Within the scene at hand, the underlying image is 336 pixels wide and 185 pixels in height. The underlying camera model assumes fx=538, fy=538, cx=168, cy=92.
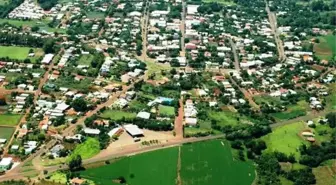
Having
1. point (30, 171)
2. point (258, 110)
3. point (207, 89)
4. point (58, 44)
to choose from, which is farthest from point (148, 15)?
point (30, 171)

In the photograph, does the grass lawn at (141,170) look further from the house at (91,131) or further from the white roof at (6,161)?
the white roof at (6,161)

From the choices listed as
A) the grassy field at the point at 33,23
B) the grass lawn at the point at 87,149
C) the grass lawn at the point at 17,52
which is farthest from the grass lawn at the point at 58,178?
the grassy field at the point at 33,23

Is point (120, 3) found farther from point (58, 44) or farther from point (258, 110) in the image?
point (258, 110)

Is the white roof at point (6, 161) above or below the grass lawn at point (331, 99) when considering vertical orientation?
above

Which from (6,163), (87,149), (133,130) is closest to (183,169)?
(133,130)

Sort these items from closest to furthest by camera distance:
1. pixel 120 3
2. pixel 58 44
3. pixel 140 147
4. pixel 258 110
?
pixel 140 147 < pixel 258 110 < pixel 58 44 < pixel 120 3

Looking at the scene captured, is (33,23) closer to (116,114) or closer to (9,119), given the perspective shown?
(9,119)
